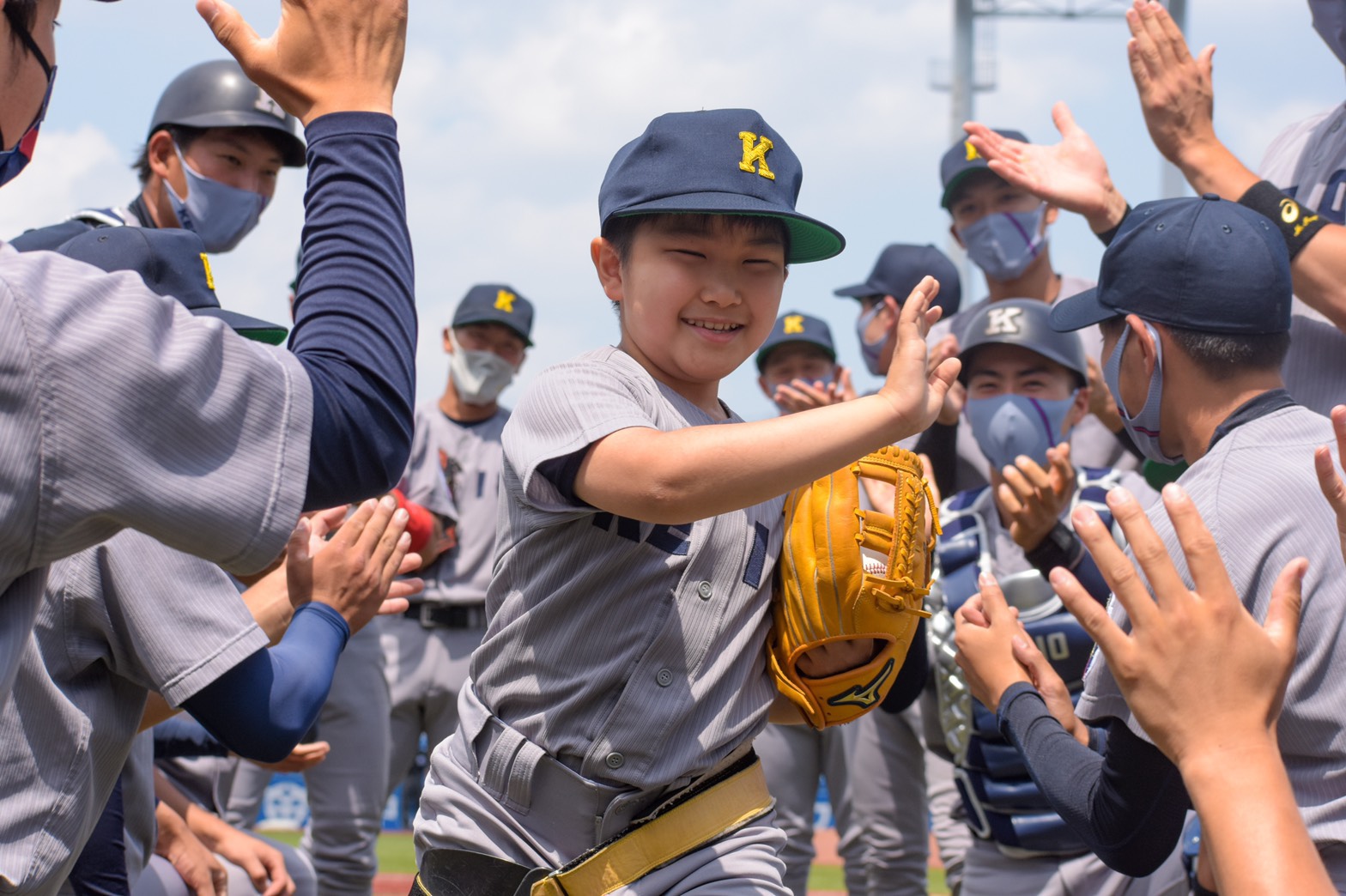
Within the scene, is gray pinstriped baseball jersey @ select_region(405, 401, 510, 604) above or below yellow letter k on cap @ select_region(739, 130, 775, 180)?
below

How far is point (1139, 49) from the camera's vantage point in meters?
3.77

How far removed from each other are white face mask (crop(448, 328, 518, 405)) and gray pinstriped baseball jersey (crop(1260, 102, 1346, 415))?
177 inches

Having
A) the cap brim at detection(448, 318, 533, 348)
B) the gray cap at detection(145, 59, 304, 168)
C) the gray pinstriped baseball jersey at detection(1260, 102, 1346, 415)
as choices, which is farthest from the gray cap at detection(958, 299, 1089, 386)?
the cap brim at detection(448, 318, 533, 348)

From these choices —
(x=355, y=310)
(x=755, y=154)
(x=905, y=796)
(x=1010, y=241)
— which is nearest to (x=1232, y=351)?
(x=755, y=154)

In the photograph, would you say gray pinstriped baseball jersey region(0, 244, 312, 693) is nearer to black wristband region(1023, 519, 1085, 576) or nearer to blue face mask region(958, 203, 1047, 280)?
black wristband region(1023, 519, 1085, 576)

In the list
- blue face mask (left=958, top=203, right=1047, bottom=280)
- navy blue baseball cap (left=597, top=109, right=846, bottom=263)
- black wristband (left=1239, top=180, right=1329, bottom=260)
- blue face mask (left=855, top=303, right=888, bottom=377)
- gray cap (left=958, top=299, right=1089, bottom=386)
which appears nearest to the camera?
navy blue baseball cap (left=597, top=109, right=846, bottom=263)

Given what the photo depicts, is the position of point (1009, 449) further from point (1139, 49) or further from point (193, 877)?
point (193, 877)

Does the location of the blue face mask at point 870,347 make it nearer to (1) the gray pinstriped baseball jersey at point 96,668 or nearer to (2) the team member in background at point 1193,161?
(2) the team member in background at point 1193,161

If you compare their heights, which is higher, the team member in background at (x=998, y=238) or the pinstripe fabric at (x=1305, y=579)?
the team member in background at (x=998, y=238)

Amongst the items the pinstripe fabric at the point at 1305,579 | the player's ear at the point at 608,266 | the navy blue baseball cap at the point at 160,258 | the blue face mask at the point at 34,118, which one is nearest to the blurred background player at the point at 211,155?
the navy blue baseball cap at the point at 160,258

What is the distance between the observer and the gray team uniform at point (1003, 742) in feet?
13.2

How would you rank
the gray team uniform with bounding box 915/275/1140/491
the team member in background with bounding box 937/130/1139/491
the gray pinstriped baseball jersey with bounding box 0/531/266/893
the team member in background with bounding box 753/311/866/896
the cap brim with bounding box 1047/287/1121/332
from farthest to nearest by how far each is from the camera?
the team member in background with bounding box 753/311/866/896 < the team member in background with bounding box 937/130/1139/491 < the gray team uniform with bounding box 915/275/1140/491 < the cap brim with bounding box 1047/287/1121/332 < the gray pinstriped baseball jersey with bounding box 0/531/266/893

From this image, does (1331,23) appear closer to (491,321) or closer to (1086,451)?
(1086,451)

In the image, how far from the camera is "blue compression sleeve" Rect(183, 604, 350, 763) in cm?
240
